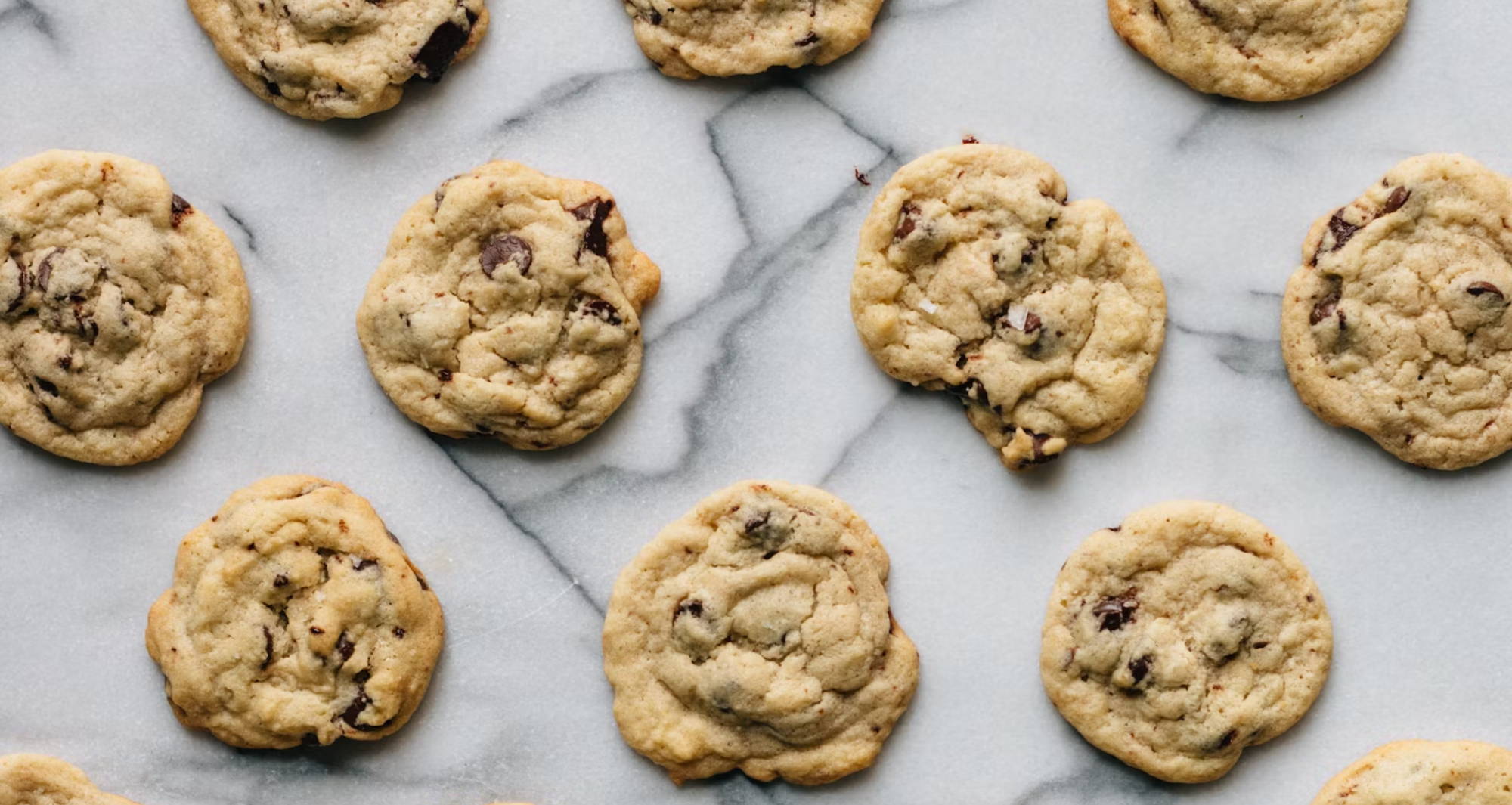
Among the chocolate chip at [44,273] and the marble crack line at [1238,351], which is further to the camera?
the marble crack line at [1238,351]

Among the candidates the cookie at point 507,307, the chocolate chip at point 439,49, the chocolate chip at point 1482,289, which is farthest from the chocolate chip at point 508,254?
the chocolate chip at point 1482,289

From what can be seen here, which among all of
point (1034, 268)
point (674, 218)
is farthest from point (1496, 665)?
point (674, 218)

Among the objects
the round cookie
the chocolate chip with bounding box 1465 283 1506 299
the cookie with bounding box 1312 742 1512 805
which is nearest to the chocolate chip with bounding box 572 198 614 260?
the round cookie

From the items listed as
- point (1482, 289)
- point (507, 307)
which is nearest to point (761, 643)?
point (507, 307)

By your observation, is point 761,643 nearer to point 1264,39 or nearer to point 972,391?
point 972,391

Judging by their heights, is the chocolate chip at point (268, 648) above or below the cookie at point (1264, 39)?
below

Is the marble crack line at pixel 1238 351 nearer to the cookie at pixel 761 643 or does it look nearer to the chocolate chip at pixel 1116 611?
the chocolate chip at pixel 1116 611

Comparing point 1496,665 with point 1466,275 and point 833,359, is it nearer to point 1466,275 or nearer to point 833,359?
point 1466,275
